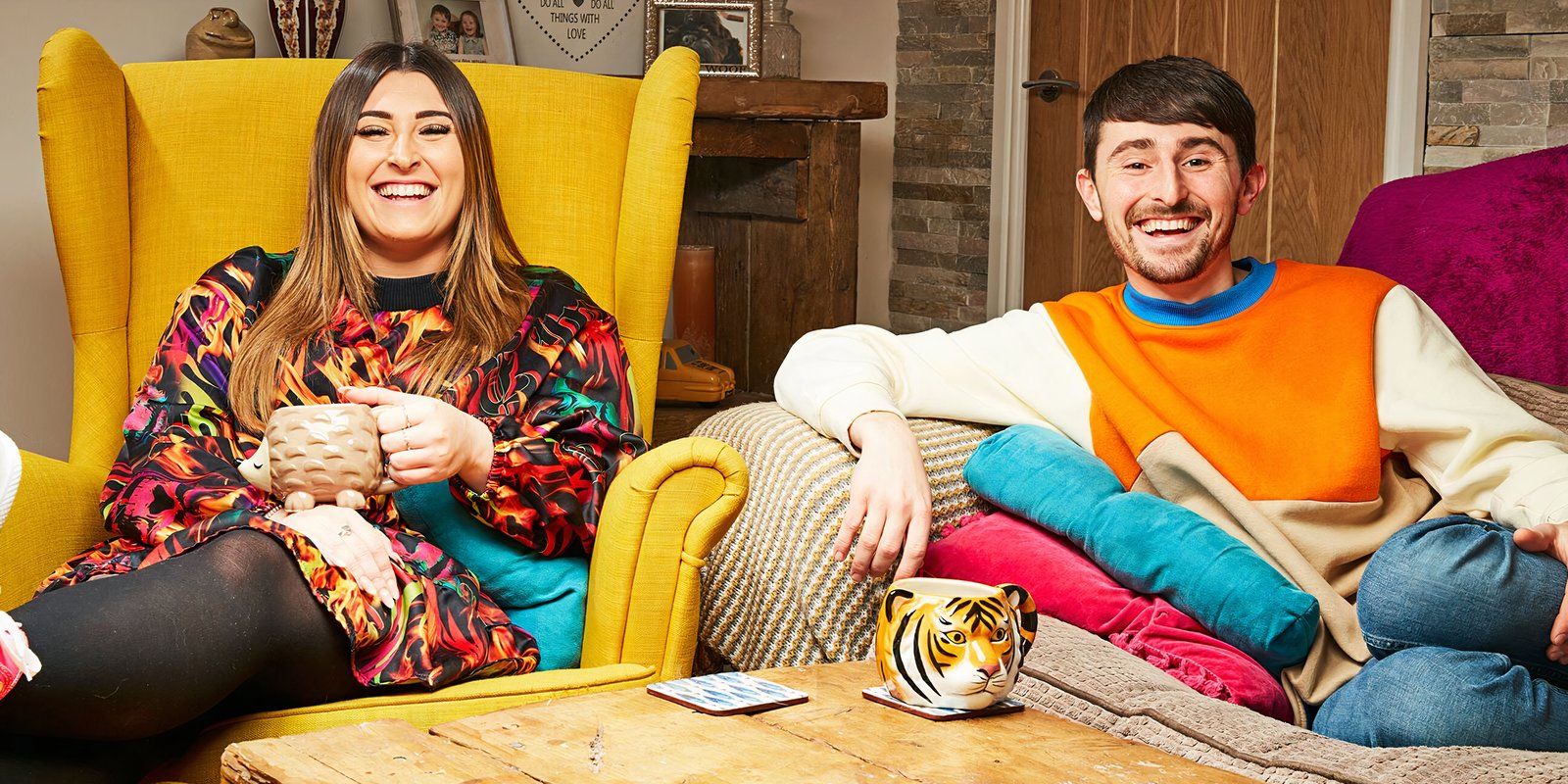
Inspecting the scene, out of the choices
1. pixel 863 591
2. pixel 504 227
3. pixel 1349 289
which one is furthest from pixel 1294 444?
pixel 504 227

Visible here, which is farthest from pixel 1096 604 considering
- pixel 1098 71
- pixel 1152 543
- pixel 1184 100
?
pixel 1098 71

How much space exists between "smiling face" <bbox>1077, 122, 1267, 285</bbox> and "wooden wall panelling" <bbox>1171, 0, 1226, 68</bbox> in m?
1.97

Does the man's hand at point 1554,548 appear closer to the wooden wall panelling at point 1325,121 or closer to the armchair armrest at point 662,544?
the armchair armrest at point 662,544

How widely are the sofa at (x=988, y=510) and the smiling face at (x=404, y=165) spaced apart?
445mm

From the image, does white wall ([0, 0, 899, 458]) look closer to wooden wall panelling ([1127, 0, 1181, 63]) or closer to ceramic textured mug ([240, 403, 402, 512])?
ceramic textured mug ([240, 403, 402, 512])

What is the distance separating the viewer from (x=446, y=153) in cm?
169

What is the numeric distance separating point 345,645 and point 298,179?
0.82 m

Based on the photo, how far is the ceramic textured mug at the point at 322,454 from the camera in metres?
1.33

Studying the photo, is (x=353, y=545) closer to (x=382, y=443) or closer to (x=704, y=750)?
(x=382, y=443)


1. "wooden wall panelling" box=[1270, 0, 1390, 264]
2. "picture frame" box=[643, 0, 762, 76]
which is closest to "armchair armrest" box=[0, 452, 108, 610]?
"picture frame" box=[643, 0, 762, 76]

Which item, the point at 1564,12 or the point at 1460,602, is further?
the point at 1564,12

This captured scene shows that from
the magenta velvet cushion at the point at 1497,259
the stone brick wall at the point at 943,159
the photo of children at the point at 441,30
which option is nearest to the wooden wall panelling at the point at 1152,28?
the stone brick wall at the point at 943,159

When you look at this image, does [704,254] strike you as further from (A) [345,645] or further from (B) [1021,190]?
(A) [345,645]

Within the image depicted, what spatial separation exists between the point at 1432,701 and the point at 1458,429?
1.32 feet
